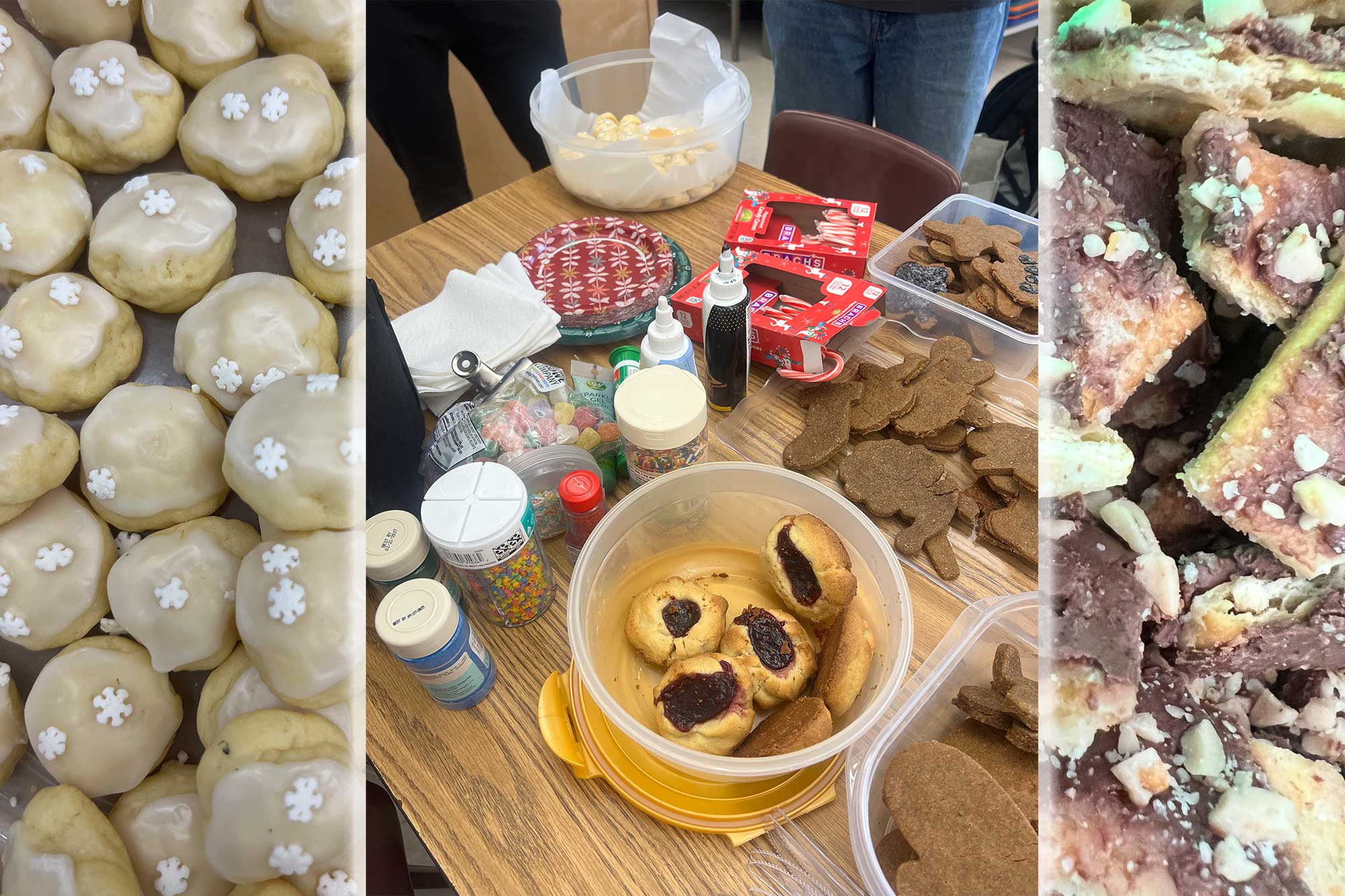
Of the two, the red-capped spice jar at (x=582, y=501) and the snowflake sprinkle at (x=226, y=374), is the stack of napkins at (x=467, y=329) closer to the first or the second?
the red-capped spice jar at (x=582, y=501)

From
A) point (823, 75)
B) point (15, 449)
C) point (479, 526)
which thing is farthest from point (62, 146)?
point (823, 75)

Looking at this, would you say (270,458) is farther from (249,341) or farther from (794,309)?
(794,309)

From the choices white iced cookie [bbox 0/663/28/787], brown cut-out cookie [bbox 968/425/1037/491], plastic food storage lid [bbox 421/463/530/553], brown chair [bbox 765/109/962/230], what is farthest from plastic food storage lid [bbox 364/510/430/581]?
brown chair [bbox 765/109/962/230]

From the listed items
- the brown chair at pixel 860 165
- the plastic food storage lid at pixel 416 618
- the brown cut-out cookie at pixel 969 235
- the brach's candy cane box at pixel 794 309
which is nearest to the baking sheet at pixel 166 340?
the plastic food storage lid at pixel 416 618

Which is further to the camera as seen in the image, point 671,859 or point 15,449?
point 671,859

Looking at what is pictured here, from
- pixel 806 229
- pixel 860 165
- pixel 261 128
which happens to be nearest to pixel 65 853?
pixel 261 128

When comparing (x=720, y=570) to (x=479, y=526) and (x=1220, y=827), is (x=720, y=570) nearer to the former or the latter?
(x=479, y=526)
